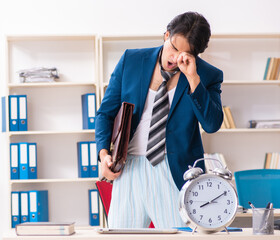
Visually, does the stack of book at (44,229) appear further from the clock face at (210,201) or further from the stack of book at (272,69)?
the stack of book at (272,69)

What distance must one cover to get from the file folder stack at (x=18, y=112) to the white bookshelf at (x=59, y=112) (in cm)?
22

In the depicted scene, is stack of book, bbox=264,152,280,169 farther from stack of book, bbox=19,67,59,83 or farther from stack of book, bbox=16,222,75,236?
stack of book, bbox=16,222,75,236

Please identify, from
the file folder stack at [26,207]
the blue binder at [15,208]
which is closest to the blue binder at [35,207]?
the file folder stack at [26,207]

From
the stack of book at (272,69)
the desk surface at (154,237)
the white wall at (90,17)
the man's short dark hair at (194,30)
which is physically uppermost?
the white wall at (90,17)

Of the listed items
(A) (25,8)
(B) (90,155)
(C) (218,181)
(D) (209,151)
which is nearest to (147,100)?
(C) (218,181)

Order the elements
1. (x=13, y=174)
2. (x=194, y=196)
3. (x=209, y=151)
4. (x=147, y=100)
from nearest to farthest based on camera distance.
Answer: (x=194, y=196) → (x=147, y=100) → (x=13, y=174) → (x=209, y=151)

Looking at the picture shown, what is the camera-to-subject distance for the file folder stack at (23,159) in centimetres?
421

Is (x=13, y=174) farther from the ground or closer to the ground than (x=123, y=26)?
closer to the ground

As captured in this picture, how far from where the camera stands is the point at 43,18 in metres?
4.58

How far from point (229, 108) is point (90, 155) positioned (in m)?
1.30

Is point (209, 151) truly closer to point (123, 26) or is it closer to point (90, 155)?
point (90, 155)

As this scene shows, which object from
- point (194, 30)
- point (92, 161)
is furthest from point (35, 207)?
point (194, 30)

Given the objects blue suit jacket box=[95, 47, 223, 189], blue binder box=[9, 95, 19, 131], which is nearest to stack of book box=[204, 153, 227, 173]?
blue binder box=[9, 95, 19, 131]

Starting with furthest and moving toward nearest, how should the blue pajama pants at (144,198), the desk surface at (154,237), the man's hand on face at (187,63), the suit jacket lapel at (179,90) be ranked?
the suit jacket lapel at (179,90) < the blue pajama pants at (144,198) < the man's hand on face at (187,63) < the desk surface at (154,237)
